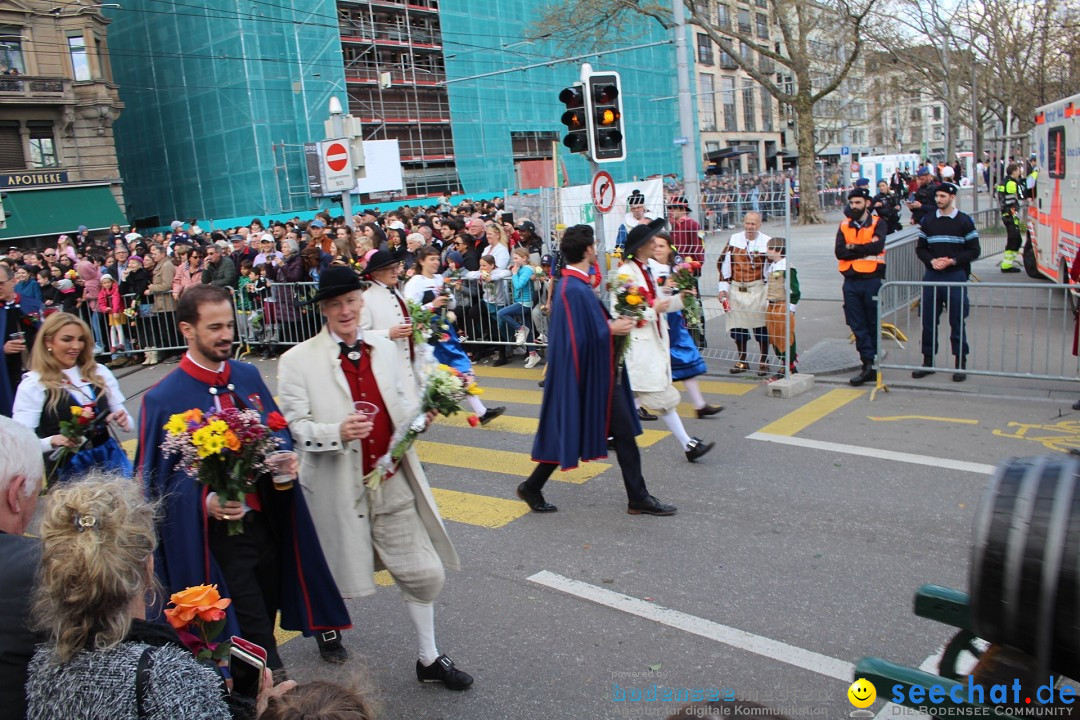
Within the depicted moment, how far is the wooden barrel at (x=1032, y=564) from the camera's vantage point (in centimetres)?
196

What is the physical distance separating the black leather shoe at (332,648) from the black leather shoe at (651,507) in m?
2.40

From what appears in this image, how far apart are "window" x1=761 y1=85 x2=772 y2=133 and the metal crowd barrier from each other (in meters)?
71.8

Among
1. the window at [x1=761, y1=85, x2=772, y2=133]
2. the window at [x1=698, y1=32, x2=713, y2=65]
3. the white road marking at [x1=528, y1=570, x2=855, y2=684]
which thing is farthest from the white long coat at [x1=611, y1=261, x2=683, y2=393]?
the window at [x1=761, y1=85, x2=772, y2=133]

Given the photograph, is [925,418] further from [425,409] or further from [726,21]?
[726,21]

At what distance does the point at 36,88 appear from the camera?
3741cm

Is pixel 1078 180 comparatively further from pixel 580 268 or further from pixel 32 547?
pixel 32 547

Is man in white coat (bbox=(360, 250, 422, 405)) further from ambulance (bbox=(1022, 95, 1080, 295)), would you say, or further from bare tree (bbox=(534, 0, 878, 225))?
bare tree (bbox=(534, 0, 878, 225))

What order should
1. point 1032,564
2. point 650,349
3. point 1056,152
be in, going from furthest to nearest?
point 1056,152
point 650,349
point 1032,564

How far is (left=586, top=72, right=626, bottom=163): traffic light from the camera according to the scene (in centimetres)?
1050

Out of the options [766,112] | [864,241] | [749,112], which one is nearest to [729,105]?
[749,112]

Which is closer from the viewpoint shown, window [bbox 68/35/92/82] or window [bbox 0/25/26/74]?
window [bbox 0/25/26/74]

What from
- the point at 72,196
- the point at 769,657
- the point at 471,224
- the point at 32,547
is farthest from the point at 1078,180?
the point at 72,196

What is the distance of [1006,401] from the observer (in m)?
8.38

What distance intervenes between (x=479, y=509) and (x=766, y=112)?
8051cm
